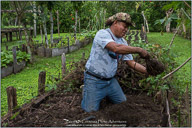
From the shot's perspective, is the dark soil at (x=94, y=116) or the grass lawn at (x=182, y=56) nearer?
the dark soil at (x=94, y=116)

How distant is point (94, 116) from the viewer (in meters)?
2.79

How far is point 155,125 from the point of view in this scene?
8.37 feet

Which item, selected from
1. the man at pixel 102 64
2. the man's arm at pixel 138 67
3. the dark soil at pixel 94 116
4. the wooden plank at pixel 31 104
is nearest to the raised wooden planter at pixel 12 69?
the wooden plank at pixel 31 104

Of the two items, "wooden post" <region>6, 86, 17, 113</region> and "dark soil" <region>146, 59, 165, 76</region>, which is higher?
"dark soil" <region>146, 59, 165, 76</region>

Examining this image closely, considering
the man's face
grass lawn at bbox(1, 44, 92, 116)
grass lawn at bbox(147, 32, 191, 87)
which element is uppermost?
the man's face

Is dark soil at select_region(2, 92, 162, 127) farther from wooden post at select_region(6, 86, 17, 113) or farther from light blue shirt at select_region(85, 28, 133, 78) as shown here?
light blue shirt at select_region(85, 28, 133, 78)

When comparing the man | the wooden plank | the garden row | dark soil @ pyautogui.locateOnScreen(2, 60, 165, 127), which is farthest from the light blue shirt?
the garden row

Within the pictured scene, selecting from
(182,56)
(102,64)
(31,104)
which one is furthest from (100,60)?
(182,56)

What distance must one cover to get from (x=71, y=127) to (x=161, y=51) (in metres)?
2.05

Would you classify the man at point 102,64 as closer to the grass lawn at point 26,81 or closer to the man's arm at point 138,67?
the man's arm at point 138,67

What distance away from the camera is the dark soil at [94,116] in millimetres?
2701

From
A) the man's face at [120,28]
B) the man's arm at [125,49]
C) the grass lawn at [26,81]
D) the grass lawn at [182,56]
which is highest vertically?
the man's face at [120,28]

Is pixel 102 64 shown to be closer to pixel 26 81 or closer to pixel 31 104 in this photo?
pixel 31 104

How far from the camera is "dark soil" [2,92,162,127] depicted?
2701 millimetres
